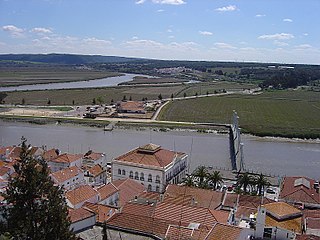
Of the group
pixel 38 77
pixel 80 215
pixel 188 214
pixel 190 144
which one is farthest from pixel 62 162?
pixel 38 77

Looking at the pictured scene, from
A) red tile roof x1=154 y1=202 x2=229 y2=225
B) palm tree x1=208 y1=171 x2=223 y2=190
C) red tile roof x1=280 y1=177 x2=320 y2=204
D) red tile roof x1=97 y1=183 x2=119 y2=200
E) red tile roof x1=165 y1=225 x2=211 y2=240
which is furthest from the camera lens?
palm tree x1=208 y1=171 x2=223 y2=190

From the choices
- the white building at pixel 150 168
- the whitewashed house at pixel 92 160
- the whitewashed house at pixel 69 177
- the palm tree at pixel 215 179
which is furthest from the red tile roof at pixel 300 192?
the whitewashed house at pixel 92 160

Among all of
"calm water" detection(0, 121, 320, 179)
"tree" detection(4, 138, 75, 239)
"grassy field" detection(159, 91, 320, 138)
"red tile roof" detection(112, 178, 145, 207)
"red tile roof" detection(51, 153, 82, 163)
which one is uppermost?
"tree" detection(4, 138, 75, 239)

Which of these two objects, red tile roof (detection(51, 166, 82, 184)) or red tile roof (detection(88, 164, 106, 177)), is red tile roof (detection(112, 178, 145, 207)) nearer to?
red tile roof (detection(51, 166, 82, 184))

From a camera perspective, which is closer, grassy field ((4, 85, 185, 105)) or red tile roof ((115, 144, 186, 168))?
red tile roof ((115, 144, 186, 168))

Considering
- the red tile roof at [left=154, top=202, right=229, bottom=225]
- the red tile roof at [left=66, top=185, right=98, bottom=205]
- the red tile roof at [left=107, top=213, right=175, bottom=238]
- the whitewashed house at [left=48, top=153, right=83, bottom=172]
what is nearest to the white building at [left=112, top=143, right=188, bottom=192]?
the whitewashed house at [left=48, top=153, right=83, bottom=172]

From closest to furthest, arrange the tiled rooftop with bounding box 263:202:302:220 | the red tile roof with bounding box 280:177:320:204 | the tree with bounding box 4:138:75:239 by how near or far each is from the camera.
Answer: the tree with bounding box 4:138:75:239
the tiled rooftop with bounding box 263:202:302:220
the red tile roof with bounding box 280:177:320:204
